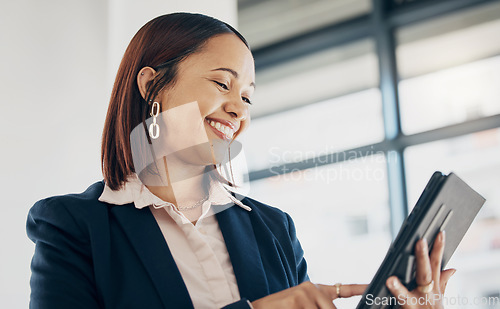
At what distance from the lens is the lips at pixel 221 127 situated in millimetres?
1261

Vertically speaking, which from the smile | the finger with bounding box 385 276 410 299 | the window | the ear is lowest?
the finger with bounding box 385 276 410 299

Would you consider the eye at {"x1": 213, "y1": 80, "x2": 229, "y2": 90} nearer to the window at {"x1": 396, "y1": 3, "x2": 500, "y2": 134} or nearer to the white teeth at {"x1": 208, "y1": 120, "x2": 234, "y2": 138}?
the white teeth at {"x1": 208, "y1": 120, "x2": 234, "y2": 138}

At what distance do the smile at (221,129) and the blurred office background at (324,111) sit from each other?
1159 millimetres

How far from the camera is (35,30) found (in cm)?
230

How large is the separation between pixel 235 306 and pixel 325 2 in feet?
12.0

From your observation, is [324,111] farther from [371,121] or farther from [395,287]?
[395,287]

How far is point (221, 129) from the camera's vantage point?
127cm

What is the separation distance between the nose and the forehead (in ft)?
0.19

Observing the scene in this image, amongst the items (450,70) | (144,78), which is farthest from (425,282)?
(450,70)

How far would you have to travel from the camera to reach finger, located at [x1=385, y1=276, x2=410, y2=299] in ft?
3.02

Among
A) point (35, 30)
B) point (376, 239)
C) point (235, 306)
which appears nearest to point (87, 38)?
point (35, 30)

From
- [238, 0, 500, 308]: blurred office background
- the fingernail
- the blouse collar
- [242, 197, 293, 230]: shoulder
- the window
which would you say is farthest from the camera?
the window

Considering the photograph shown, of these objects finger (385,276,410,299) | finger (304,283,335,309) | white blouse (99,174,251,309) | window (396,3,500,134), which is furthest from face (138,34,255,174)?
window (396,3,500,134)

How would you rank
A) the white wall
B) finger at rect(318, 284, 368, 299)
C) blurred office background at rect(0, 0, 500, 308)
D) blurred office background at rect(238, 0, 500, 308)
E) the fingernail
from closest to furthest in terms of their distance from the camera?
1. the fingernail
2. finger at rect(318, 284, 368, 299)
3. the white wall
4. blurred office background at rect(0, 0, 500, 308)
5. blurred office background at rect(238, 0, 500, 308)
